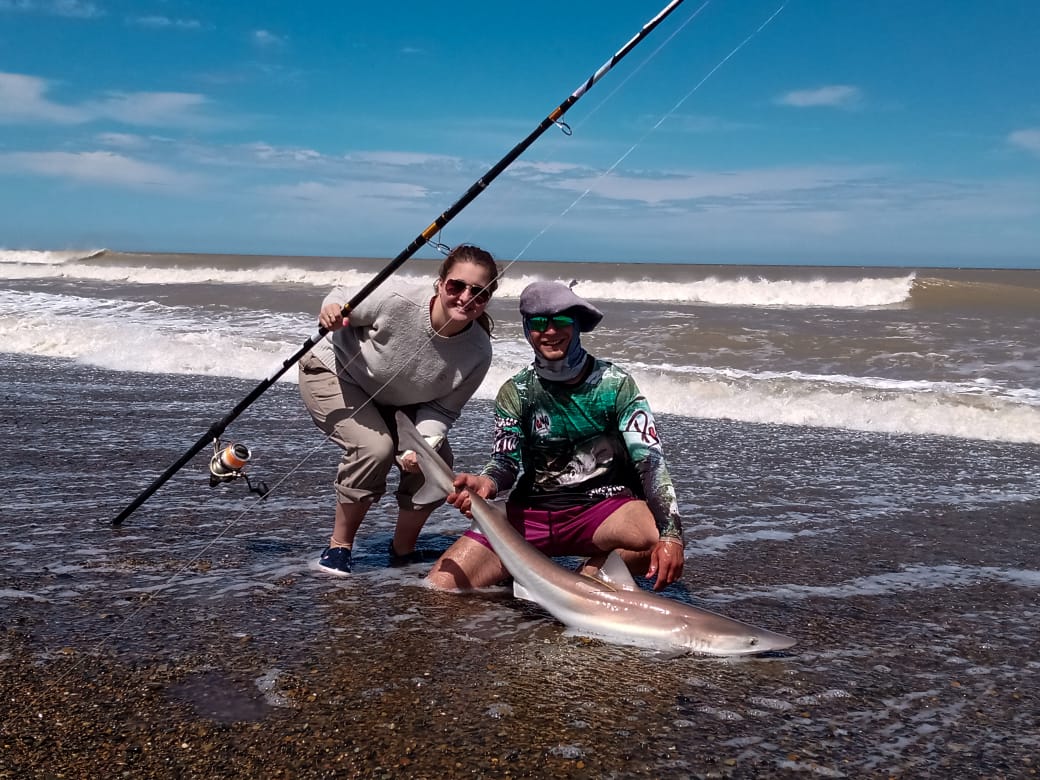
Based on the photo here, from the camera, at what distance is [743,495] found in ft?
20.4

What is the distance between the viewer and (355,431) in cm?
432

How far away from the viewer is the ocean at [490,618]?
270 cm

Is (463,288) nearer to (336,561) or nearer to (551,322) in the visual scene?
(551,322)

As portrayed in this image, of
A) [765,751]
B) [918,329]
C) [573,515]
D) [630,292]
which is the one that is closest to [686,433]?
[573,515]

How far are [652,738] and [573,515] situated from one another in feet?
4.91

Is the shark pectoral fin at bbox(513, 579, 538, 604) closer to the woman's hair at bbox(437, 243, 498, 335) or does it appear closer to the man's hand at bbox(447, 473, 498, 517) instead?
the man's hand at bbox(447, 473, 498, 517)

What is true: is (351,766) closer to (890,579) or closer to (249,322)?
(890,579)

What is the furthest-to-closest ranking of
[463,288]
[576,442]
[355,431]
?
[355,431] < [576,442] < [463,288]

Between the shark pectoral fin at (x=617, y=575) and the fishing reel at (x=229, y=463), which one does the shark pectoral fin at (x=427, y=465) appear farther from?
the fishing reel at (x=229, y=463)

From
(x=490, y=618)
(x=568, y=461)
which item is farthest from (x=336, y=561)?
(x=568, y=461)

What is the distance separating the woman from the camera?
4129mm

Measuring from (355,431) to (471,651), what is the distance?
1317 millimetres

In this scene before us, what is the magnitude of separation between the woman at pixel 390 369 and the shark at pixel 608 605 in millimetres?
424

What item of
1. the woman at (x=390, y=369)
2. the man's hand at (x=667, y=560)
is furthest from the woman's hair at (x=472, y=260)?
the man's hand at (x=667, y=560)
